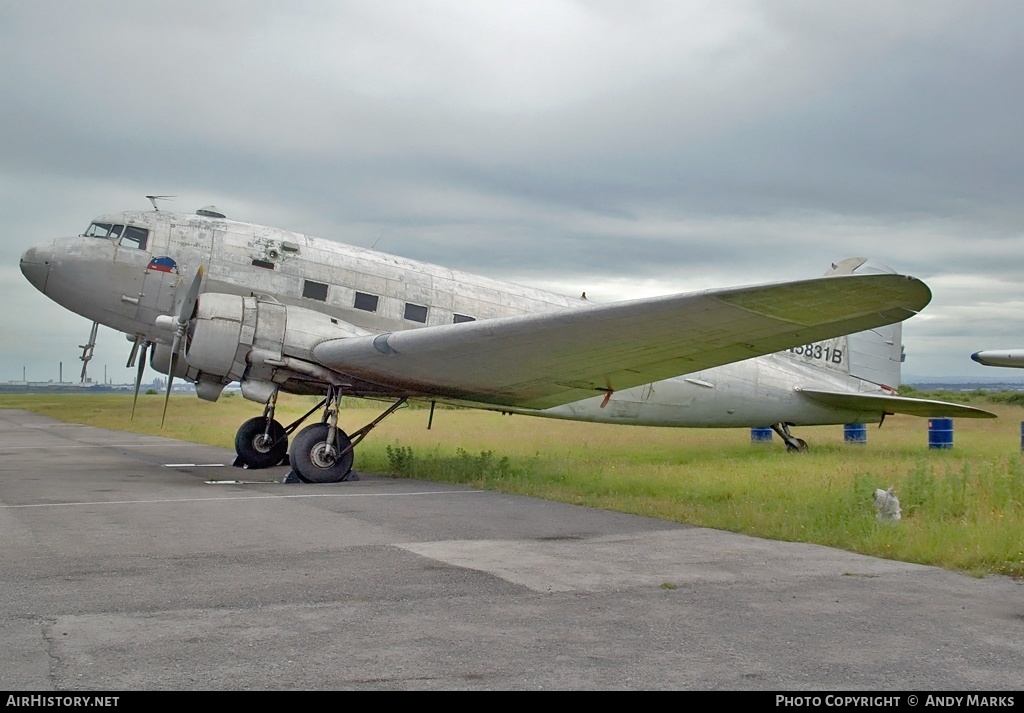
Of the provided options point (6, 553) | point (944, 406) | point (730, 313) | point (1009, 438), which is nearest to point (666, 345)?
point (730, 313)

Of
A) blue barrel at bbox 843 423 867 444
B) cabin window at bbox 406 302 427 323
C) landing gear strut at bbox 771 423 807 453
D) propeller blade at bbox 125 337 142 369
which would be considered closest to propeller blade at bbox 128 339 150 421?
propeller blade at bbox 125 337 142 369

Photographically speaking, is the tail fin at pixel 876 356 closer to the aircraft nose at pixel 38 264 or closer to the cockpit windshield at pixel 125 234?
the cockpit windshield at pixel 125 234

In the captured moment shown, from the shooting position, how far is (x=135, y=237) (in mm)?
14383

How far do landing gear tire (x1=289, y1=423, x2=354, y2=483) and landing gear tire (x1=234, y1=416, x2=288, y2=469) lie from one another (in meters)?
3.13

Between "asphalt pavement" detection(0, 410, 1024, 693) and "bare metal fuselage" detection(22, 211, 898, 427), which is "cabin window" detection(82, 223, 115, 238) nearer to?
"bare metal fuselage" detection(22, 211, 898, 427)

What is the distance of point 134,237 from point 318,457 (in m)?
4.70

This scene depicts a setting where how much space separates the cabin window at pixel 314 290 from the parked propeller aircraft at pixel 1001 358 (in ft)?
31.9

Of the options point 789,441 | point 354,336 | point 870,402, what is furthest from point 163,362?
point 870,402

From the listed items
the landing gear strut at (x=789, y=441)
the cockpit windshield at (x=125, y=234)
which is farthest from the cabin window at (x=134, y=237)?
the landing gear strut at (x=789, y=441)

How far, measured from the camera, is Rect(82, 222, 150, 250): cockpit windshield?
565 inches

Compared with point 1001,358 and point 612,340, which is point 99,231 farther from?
point 1001,358

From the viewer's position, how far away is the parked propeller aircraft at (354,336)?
11.2 m

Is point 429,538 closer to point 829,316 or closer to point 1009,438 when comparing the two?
point 829,316

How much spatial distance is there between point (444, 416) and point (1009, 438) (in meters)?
19.4
